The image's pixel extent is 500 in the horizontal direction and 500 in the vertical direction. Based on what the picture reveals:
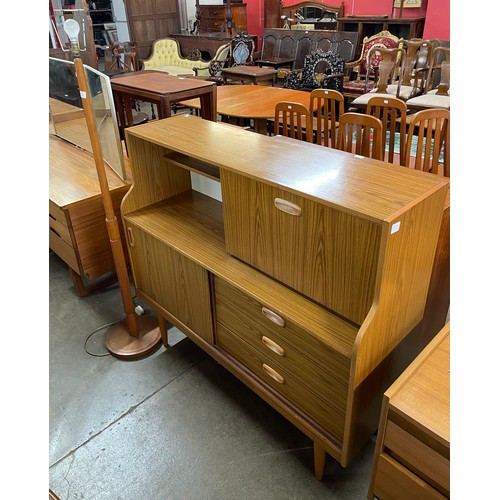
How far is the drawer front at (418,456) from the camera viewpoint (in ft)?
3.16

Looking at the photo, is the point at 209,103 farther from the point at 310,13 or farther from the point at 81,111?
the point at 310,13

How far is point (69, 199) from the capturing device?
7.21 feet

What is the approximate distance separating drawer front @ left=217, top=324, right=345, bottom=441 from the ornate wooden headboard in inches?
267

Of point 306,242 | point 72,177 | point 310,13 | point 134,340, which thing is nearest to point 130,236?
point 134,340

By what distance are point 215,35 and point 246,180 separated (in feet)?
23.9

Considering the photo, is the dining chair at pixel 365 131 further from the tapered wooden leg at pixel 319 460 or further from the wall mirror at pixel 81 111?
the tapered wooden leg at pixel 319 460

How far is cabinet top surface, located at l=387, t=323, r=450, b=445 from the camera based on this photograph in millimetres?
938

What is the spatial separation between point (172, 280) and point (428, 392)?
3.74 feet

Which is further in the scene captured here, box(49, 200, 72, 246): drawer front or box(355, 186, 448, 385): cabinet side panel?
box(49, 200, 72, 246): drawer front

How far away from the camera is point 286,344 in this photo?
1372mm

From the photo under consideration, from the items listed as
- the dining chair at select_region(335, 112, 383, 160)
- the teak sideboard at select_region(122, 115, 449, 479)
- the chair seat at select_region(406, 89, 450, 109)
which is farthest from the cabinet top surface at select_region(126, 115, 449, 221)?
the chair seat at select_region(406, 89, 450, 109)

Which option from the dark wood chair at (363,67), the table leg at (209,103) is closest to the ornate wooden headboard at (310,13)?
the dark wood chair at (363,67)

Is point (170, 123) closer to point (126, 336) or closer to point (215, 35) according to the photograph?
point (126, 336)

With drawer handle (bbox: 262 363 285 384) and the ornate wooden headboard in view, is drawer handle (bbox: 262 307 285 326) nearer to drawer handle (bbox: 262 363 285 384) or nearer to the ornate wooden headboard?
drawer handle (bbox: 262 363 285 384)
